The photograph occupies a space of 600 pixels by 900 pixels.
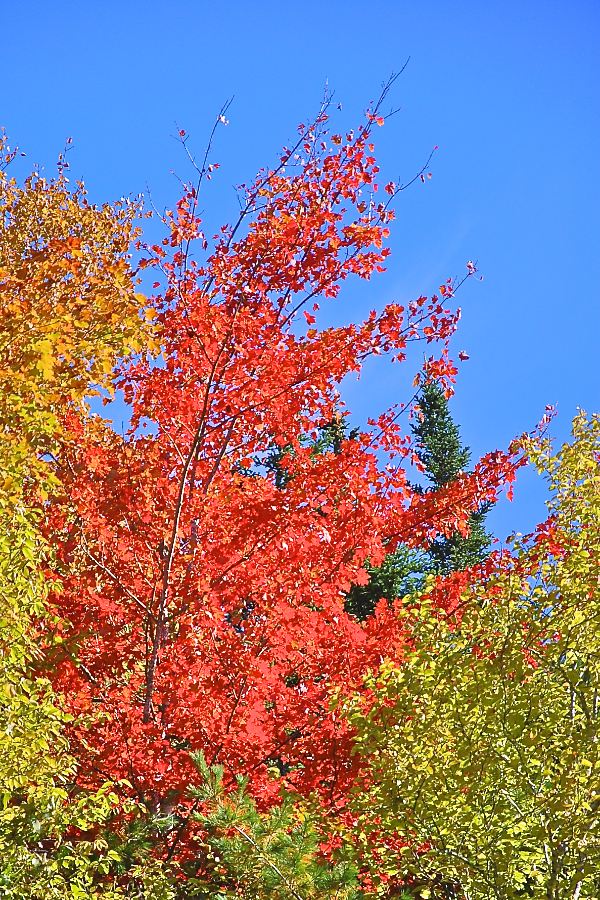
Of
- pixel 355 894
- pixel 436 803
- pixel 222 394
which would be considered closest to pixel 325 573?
pixel 222 394

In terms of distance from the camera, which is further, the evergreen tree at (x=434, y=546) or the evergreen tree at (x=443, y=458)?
the evergreen tree at (x=443, y=458)

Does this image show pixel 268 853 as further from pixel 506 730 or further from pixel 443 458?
pixel 443 458

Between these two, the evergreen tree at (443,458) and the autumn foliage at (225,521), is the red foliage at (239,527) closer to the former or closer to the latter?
the autumn foliage at (225,521)

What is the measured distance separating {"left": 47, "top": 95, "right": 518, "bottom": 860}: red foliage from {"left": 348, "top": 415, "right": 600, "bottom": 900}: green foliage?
1.14 meters

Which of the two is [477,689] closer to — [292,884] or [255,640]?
[292,884]

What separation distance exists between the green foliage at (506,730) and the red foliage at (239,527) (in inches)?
44.7

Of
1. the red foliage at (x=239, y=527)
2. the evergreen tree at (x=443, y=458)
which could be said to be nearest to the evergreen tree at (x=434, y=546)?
the evergreen tree at (x=443, y=458)

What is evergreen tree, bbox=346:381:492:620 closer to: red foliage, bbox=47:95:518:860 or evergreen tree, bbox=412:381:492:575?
evergreen tree, bbox=412:381:492:575

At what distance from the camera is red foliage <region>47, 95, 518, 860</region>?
23.7 feet

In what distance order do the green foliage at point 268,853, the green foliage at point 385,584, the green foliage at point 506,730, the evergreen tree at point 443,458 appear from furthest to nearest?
the evergreen tree at point 443,458 → the green foliage at point 385,584 → the green foliage at point 506,730 → the green foliage at point 268,853

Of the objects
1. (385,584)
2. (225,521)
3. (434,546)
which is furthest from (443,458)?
(225,521)

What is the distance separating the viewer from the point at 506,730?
557cm

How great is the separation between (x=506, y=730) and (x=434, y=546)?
72.4 ft

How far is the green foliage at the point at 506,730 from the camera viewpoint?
5.53 meters
